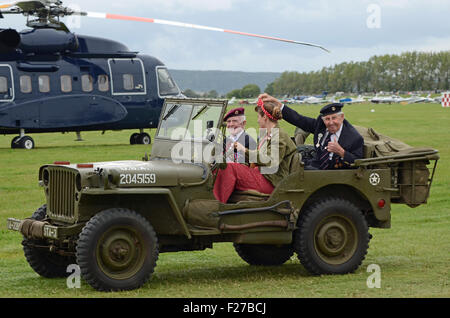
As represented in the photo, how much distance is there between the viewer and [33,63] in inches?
1115

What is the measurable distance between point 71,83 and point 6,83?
87.7 inches

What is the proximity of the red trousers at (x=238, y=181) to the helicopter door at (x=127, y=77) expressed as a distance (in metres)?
21.1

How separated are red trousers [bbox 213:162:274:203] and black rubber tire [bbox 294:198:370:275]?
0.57m

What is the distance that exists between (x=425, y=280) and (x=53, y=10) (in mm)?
17882

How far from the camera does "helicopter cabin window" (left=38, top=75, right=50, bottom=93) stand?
28.6m

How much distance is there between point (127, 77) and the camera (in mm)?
30297

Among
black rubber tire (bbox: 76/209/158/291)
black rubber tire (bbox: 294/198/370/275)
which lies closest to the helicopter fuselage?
black rubber tire (bbox: 294/198/370/275)

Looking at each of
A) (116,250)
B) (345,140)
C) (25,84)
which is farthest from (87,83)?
(116,250)

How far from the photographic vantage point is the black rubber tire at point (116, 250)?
8.23m

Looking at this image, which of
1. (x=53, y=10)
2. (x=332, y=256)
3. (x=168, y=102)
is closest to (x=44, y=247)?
(x=168, y=102)

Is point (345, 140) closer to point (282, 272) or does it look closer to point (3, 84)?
point (282, 272)

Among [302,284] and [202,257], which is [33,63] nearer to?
[202,257]

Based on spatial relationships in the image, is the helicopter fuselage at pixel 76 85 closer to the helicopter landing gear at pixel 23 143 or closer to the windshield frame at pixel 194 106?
the helicopter landing gear at pixel 23 143

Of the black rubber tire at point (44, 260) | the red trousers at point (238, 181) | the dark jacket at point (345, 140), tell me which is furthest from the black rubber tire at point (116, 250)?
the dark jacket at point (345, 140)
